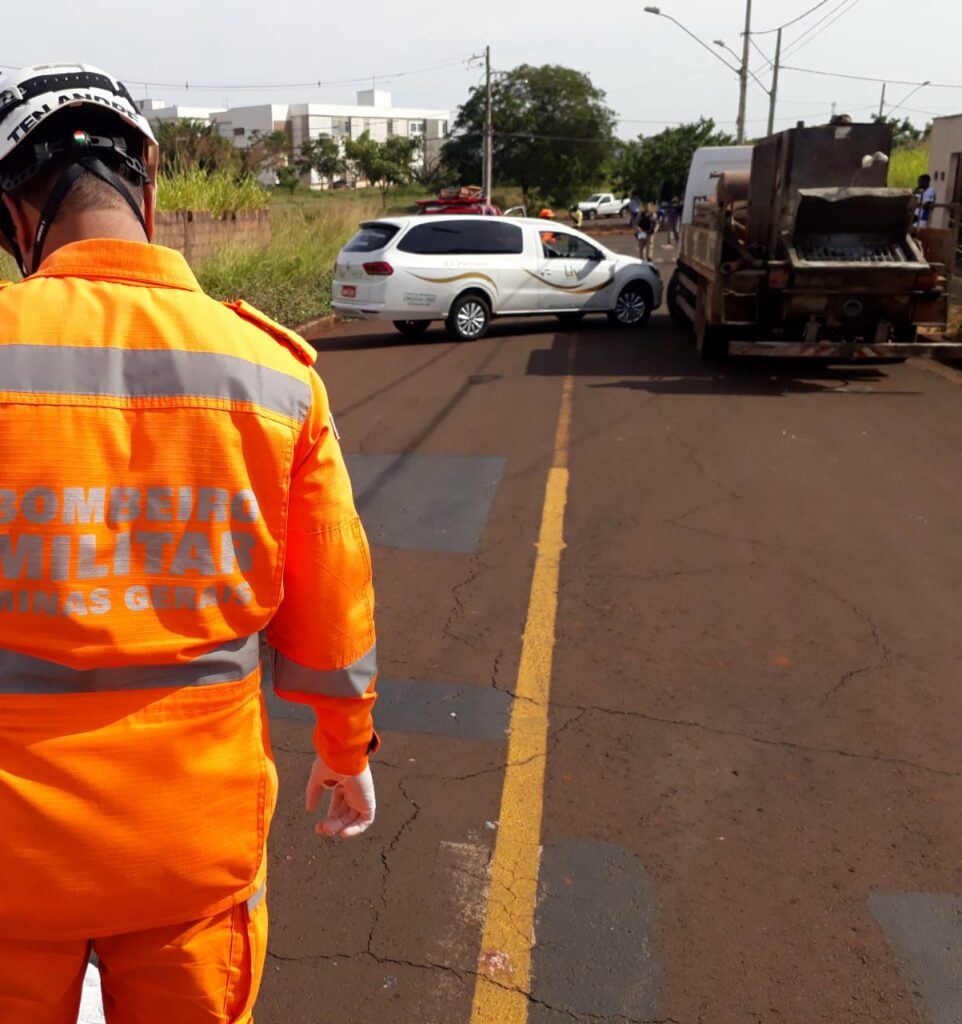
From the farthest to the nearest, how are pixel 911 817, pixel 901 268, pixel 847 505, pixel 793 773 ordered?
pixel 901 268
pixel 847 505
pixel 793 773
pixel 911 817

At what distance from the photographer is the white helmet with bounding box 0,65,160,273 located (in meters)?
1.57

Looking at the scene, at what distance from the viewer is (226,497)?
1.49m

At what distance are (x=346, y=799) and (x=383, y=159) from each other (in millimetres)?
70512

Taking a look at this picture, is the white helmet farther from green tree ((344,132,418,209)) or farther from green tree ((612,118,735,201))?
green tree ((344,132,418,209))

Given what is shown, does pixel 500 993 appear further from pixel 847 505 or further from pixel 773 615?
pixel 847 505

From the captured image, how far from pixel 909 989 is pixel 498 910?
1139 mm

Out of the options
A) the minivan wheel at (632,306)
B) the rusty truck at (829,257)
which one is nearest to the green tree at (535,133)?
the minivan wheel at (632,306)

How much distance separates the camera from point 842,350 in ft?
35.4

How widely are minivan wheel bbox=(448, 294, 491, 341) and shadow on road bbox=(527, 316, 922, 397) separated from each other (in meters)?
1.18

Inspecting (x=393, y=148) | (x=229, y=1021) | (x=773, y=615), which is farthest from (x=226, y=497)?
(x=393, y=148)

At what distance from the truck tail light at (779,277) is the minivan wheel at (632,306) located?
507cm

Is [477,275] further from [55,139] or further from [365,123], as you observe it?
[365,123]

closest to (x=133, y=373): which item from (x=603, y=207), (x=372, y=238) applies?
(x=372, y=238)

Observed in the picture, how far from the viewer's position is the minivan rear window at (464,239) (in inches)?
567
